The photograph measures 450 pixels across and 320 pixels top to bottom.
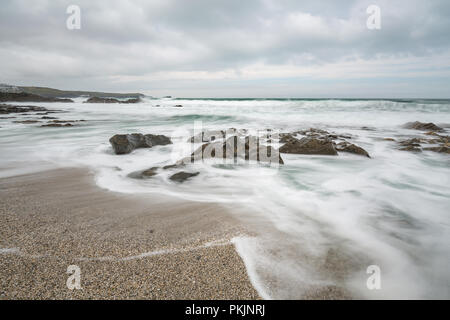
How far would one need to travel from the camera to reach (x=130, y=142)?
5.47 metres

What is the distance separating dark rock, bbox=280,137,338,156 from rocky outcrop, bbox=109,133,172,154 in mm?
3427

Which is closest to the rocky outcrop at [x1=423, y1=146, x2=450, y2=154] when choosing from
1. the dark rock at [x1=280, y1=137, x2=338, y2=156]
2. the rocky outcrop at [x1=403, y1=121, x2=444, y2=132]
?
the dark rock at [x1=280, y1=137, x2=338, y2=156]

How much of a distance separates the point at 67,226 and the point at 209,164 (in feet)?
8.85

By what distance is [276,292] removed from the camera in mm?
1499

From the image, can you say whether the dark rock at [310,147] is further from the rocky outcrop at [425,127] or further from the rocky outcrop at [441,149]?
the rocky outcrop at [425,127]

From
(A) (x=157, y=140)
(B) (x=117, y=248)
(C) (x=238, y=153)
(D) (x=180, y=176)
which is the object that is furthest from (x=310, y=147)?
(B) (x=117, y=248)

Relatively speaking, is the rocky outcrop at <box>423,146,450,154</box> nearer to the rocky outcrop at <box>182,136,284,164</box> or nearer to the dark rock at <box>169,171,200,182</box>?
the rocky outcrop at <box>182,136,284,164</box>

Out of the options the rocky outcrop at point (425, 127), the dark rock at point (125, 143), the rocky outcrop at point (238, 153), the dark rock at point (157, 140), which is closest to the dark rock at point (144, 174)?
the rocky outcrop at point (238, 153)

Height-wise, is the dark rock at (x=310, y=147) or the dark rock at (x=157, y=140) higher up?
the dark rock at (x=157, y=140)

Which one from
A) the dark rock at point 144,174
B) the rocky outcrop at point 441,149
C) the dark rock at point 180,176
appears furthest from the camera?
the rocky outcrop at point 441,149

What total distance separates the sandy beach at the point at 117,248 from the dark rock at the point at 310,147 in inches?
140

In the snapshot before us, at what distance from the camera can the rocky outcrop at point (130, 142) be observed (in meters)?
5.31

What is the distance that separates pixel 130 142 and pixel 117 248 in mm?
4058
